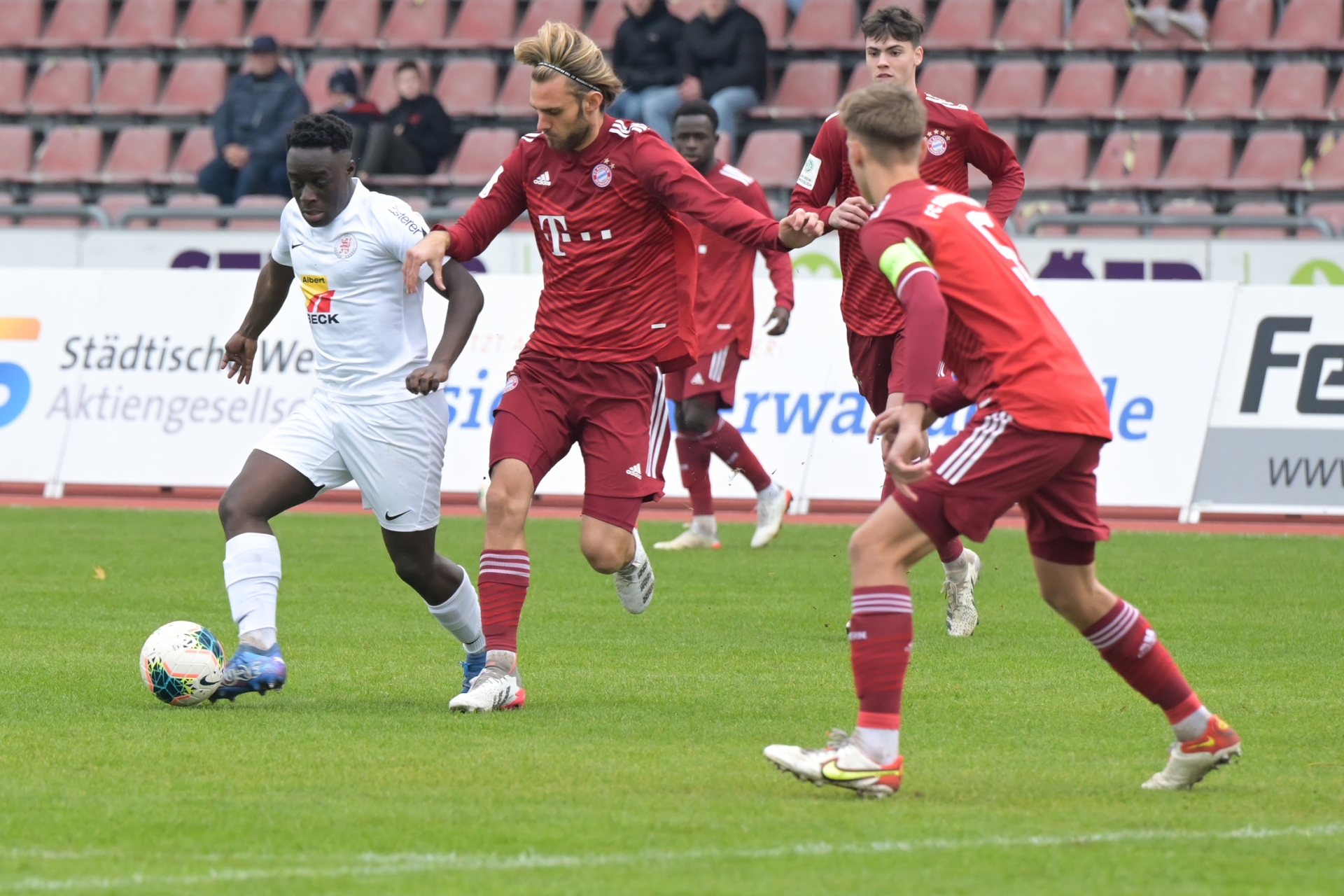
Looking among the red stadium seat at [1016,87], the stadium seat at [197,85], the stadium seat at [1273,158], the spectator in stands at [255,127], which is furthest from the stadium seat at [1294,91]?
the stadium seat at [197,85]

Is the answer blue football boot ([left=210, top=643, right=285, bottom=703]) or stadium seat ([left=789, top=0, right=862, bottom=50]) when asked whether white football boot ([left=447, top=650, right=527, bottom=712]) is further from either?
stadium seat ([left=789, top=0, right=862, bottom=50])

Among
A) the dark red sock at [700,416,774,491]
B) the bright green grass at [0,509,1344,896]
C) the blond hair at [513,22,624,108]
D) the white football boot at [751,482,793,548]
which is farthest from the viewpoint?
Answer: the white football boot at [751,482,793,548]

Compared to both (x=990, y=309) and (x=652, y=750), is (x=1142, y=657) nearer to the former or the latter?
(x=990, y=309)

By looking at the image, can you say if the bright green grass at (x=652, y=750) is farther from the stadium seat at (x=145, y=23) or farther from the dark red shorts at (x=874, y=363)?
the stadium seat at (x=145, y=23)


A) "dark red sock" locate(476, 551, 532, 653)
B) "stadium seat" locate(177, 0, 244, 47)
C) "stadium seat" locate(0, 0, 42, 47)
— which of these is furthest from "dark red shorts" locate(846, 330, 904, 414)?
"stadium seat" locate(0, 0, 42, 47)

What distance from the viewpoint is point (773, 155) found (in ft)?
62.0

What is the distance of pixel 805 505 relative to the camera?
587 inches

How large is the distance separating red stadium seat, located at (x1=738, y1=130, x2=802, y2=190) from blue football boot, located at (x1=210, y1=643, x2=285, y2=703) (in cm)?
1242

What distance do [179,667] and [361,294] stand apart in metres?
1.47

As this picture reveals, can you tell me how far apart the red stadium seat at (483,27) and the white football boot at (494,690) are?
49.6ft

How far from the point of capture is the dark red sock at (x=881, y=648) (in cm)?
541

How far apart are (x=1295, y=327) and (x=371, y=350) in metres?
8.61

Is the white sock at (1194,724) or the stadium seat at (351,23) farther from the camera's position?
the stadium seat at (351,23)

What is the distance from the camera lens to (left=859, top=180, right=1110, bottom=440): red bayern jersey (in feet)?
17.7
